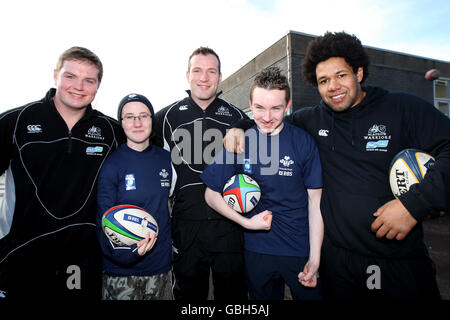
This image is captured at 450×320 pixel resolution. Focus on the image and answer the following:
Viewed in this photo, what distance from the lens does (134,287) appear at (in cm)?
267

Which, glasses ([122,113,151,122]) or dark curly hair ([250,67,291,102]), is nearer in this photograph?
dark curly hair ([250,67,291,102])

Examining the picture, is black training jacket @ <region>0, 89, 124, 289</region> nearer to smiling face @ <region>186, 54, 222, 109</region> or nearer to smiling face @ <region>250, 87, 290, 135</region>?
smiling face @ <region>186, 54, 222, 109</region>

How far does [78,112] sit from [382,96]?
332cm

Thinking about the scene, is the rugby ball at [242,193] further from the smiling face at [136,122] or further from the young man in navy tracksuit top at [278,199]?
the smiling face at [136,122]

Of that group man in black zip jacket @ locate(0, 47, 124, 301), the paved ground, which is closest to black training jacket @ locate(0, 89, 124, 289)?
man in black zip jacket @ locate(0, 47, 124, 301)

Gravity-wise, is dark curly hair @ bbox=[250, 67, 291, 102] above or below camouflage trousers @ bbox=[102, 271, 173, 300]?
above

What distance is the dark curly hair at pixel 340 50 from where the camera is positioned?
2752 millimetres

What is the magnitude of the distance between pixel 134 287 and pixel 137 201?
2.95ft

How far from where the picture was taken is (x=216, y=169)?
2680mm

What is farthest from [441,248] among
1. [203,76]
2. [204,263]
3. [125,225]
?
[125,225]

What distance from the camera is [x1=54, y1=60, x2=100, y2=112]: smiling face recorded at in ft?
8.99

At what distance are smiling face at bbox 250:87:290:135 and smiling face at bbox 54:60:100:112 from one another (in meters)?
1.85

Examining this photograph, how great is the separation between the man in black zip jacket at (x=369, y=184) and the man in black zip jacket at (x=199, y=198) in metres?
0.69

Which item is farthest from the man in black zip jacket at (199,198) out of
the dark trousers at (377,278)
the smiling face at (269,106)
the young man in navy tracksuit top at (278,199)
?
the dark trousers at (377,278)
